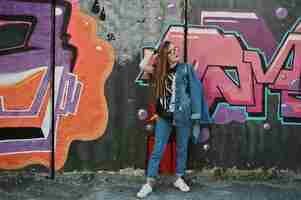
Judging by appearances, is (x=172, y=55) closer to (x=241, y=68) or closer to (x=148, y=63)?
(x=148, y=63)

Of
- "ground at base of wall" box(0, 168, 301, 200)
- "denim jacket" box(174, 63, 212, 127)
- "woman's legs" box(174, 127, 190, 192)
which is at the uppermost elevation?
"denim jacket" box(174, 63, 212, 127)

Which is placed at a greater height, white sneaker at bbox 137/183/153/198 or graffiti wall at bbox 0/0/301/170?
graffiti wall at bbox 0/0/301/170

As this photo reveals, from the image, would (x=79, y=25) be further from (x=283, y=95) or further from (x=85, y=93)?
(x=283, y=95)

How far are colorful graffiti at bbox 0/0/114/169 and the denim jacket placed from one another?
1105 mm

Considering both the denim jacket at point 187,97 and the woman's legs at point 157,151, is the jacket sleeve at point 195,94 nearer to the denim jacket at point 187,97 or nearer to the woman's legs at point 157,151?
the denim jacket at point 187,97

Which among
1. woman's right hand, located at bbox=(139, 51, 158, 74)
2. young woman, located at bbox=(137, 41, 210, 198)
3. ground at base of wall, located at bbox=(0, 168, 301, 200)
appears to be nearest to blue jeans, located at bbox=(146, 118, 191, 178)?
young woman, located at bbox=(137, 41, 210, 198)

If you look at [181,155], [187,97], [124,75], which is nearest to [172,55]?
[187,97]

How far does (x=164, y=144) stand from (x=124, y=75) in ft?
3.84

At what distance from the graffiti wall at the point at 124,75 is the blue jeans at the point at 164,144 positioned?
670 mm

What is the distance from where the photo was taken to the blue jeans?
612cm

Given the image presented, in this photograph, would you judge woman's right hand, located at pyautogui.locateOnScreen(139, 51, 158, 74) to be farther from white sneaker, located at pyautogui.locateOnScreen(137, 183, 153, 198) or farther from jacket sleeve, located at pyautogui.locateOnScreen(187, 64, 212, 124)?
white sneaker, located at pyautogui.locateOnScreen(137, 183, 153, 198)

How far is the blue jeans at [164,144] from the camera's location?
6.12m

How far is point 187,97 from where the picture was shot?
6.19m

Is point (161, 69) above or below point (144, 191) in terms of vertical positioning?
above
